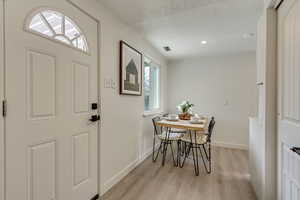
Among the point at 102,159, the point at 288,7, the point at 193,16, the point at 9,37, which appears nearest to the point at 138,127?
the point at 102,159

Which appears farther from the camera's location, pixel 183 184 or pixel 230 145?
pixel 230 145

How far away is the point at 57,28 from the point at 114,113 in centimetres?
113

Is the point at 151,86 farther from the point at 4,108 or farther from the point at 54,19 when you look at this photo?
the point at 4,108

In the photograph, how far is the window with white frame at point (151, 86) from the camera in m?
3.40

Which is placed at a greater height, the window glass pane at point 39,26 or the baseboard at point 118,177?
the window glass pane at point 39,26

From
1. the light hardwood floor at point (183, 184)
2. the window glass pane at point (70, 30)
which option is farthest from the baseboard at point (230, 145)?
the window glass pane at point (70, 30)

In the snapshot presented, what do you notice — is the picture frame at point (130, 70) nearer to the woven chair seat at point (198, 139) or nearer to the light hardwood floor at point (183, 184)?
the woven chair seat at point (198, 139)

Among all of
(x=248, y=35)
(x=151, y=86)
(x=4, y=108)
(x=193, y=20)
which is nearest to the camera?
(x=4, y=108)

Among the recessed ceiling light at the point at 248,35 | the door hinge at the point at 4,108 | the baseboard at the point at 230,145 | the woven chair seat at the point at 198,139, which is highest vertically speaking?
the recessed ceiling light at the point at 248,35

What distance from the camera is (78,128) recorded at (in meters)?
1.57

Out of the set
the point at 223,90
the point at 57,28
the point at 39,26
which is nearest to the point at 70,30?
the point at 57,28

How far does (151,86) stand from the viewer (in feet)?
12.2

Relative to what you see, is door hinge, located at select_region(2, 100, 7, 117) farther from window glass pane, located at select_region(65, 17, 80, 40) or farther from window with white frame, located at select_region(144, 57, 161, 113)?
window with white frame, located at select_region(144, 57, 161, 113)

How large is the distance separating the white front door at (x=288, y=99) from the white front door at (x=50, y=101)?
5.82 feet
